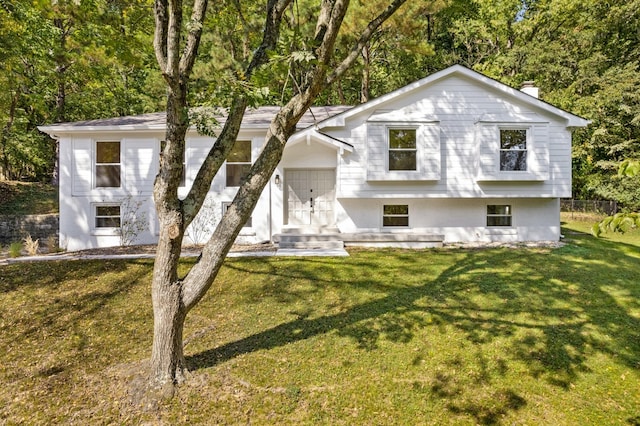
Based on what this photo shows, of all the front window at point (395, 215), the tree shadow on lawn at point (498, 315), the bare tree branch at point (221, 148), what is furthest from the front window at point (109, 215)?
the bare tree branch at point (221, 148)

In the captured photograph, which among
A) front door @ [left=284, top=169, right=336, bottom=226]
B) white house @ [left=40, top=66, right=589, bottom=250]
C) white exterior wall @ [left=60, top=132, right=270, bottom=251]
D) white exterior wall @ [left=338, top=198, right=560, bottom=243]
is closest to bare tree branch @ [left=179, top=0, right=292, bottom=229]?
white house @ [left=40, top=66, right=589, bottom=250]

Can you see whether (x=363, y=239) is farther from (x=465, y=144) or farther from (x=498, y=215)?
(x=498, y=215)

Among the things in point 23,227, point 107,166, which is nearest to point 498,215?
point 107,166

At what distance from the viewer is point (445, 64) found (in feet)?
84.6

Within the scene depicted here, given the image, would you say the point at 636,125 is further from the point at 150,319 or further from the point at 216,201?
the point at 150,319

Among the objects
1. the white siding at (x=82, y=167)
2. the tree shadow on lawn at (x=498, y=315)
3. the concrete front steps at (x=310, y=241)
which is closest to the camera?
the tree shadow on lawn at (x=498, y=315)

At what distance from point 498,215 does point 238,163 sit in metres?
9.20

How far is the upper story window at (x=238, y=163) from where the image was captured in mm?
Result: 11969

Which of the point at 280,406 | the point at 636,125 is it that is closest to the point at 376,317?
the point at 280,406

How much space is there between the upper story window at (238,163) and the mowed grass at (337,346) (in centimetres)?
474

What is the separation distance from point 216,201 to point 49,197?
42.5ft

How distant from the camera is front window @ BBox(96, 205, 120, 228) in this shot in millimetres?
11961

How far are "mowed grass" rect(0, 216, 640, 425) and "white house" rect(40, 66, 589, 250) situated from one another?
12.6 feet

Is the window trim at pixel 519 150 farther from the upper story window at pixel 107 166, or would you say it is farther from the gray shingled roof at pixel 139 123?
the upper story window at pixel 107 166
